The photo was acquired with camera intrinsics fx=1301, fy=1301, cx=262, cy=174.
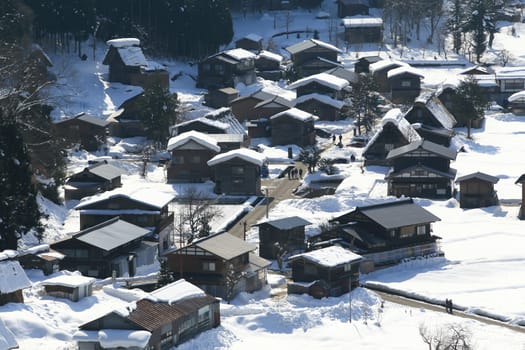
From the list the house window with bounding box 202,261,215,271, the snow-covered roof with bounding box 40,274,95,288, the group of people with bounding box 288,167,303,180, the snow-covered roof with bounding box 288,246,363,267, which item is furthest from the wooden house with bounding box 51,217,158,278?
the group of people with bounding box 288,167,303,180

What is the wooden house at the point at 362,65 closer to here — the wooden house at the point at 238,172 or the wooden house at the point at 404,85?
the wooden house at the point at 404,85

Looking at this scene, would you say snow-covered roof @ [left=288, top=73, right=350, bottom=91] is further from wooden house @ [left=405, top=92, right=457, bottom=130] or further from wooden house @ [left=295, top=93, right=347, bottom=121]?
wooden house @ [left=405, top=92, right=457, bottom=130]

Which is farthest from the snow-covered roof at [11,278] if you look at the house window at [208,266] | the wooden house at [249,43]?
the wooden house at [249,43]

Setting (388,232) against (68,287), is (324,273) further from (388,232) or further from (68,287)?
(68,287)

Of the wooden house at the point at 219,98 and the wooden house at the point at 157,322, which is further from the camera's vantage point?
the wooden house at the point at 219,98

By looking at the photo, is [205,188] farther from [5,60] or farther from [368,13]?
[368,13]
